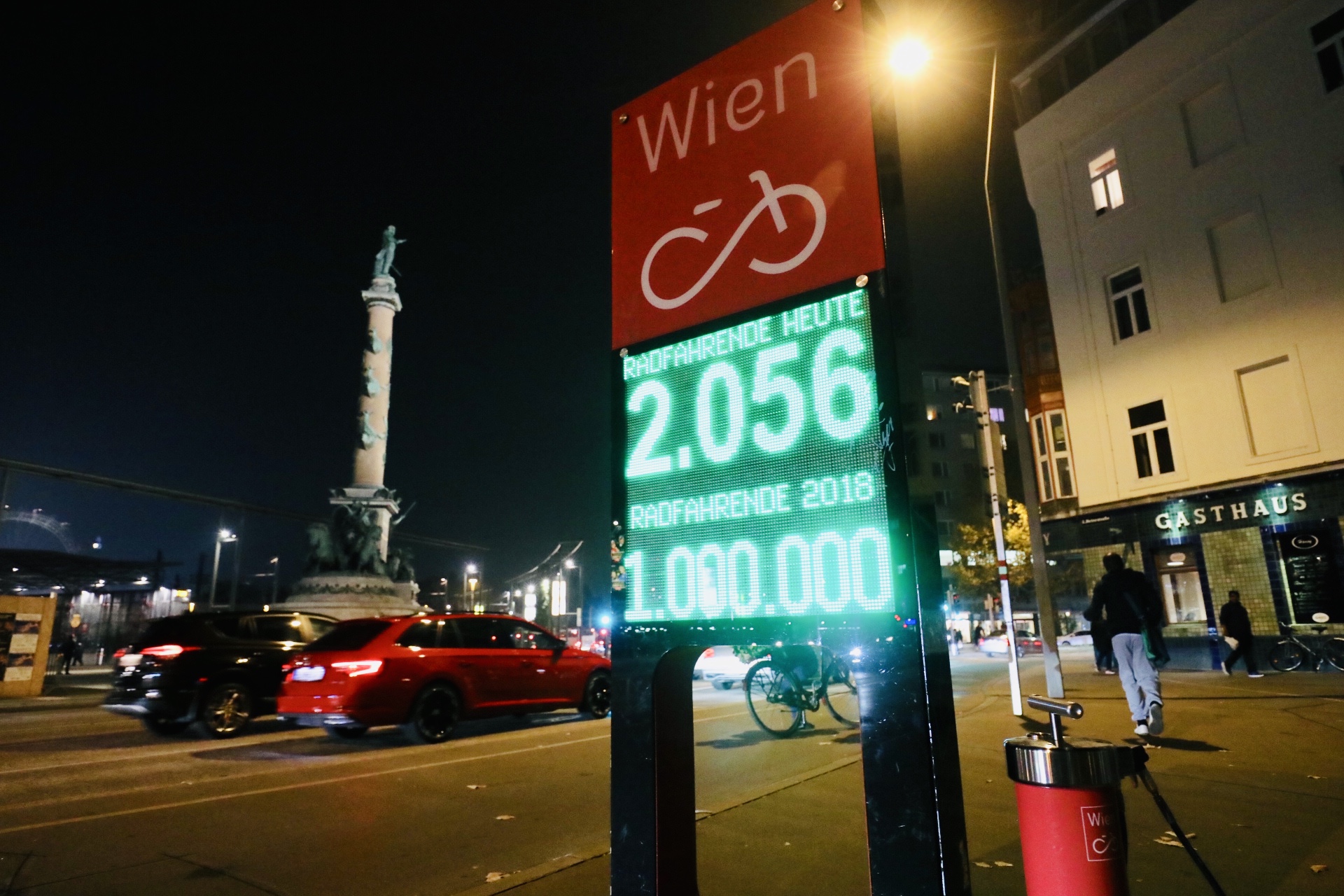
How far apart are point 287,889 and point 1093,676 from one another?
54.7ft

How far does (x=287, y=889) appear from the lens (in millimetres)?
4504

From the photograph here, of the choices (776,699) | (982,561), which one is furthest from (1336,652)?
(982,561)

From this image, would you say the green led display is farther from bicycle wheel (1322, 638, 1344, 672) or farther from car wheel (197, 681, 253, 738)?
bicycle wheel (1322, 638, 1344, 672)

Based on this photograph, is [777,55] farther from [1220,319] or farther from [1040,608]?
[1220,319]

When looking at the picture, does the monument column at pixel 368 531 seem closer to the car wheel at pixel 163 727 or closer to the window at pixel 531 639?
the car wheel at pixel 163 727

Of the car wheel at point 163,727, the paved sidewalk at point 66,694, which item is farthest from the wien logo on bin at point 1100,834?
the paved sidewalk at point 66,694

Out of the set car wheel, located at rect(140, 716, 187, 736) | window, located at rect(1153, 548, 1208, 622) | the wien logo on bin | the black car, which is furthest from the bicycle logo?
window, located at rect(1153, 548, 1208, 622)

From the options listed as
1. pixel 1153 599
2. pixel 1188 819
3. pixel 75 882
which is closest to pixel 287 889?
pixel 75 882

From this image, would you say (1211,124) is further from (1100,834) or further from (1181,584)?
(1100,834)

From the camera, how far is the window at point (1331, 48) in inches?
Answer: 654

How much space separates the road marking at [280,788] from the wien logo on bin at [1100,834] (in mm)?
6875

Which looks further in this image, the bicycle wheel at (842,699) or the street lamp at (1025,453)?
the street lamp at (1025,453)

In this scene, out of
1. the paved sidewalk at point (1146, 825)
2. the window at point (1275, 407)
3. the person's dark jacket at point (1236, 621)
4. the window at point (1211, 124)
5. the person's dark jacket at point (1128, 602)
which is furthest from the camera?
the window at point (1211, 124)

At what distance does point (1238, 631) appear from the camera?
16.3 m
